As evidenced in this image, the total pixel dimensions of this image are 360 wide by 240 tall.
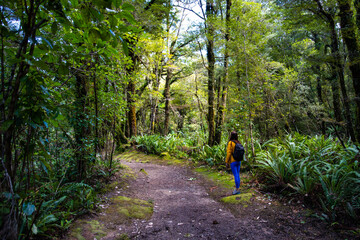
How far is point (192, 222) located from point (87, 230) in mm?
1794

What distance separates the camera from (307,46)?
14.9 m

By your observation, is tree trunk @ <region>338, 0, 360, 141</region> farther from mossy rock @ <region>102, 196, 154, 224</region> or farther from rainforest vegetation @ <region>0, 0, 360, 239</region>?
mossy rock @ <region>102, 196, 154, 224</region>

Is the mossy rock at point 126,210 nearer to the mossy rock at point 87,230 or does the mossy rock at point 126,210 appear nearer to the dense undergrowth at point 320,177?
the mossy rock at point 87,230

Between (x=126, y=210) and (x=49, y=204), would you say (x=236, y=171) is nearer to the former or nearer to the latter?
(x=126, y=210)

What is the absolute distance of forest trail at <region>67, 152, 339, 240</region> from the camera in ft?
9.51

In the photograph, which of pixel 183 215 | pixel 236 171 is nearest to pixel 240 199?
pixel 236 171

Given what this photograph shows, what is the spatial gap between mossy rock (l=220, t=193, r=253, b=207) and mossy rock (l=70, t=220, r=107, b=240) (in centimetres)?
279

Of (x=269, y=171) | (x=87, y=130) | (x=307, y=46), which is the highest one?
(x=307, y=46)

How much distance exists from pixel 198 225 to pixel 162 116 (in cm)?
1576

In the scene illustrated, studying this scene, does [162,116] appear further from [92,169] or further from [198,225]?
[198,225]

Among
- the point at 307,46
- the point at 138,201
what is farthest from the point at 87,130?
the point at 307,46

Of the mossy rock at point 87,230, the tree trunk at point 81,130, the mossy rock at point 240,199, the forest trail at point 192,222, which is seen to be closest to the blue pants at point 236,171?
the mossy rock at point 240,199

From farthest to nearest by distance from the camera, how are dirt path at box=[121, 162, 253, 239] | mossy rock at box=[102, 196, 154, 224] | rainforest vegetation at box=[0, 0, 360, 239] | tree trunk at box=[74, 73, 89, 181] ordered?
1. tree trunk at box=[74, 73, 89, 181]
2. mossy rock at box=[102, 196, 154, 224]
3. dirt path at box=[121, 162, 253, 239]
4. rainforest vegetation at box=[0, 0, 360, 239]

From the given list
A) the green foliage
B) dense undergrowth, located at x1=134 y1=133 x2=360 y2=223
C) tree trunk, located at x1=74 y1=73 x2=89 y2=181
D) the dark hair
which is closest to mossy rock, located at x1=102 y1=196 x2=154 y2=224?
tree trunk, located at x1=74 y1=73 x2=89 y2=181
